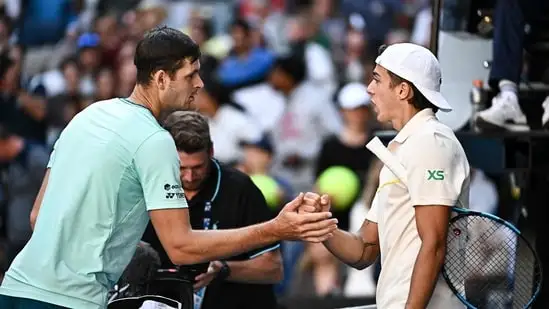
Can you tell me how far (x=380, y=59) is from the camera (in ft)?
17.2

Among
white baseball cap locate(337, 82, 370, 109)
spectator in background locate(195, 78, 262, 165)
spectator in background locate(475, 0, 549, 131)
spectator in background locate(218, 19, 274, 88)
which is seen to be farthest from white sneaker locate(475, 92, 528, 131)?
spectator in background locate(218, 19, 274, 88)

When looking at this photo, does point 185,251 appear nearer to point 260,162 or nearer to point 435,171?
point 435,171

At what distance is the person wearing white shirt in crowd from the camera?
12734 millimetres

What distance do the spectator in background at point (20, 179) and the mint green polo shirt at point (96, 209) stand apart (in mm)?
6318

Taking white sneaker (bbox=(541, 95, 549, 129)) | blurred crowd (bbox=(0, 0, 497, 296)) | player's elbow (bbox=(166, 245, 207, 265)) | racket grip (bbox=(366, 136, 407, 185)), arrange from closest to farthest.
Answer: player's elbow (bbox=(166, 245, 207, 265)), racket grip (bbox=(366, 136, 407, 185)), white sneaker (bbox=(541, 95, 549, 129)), blurred crowd (bbox=(0, 0, 497, 296))

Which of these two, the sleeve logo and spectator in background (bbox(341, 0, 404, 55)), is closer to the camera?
the sleeve logo

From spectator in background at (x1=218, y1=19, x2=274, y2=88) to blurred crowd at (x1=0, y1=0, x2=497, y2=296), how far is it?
0.6 inches

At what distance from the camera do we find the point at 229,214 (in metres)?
6.38

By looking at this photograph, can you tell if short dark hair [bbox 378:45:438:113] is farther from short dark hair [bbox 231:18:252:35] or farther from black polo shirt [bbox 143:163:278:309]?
short dark hair [bbox 231:18:252:35]

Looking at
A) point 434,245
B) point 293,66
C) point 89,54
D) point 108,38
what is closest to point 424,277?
point 434,245

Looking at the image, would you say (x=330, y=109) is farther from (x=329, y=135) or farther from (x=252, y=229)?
(x=252, y=229)

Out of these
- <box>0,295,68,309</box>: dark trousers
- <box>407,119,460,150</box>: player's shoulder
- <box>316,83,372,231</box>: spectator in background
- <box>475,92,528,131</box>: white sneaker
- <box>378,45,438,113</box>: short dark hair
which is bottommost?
<box>316,83,372,231</box>: spectator in background

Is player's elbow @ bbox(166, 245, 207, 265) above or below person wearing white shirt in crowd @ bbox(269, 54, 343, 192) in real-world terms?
above

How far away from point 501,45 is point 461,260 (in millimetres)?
2353
